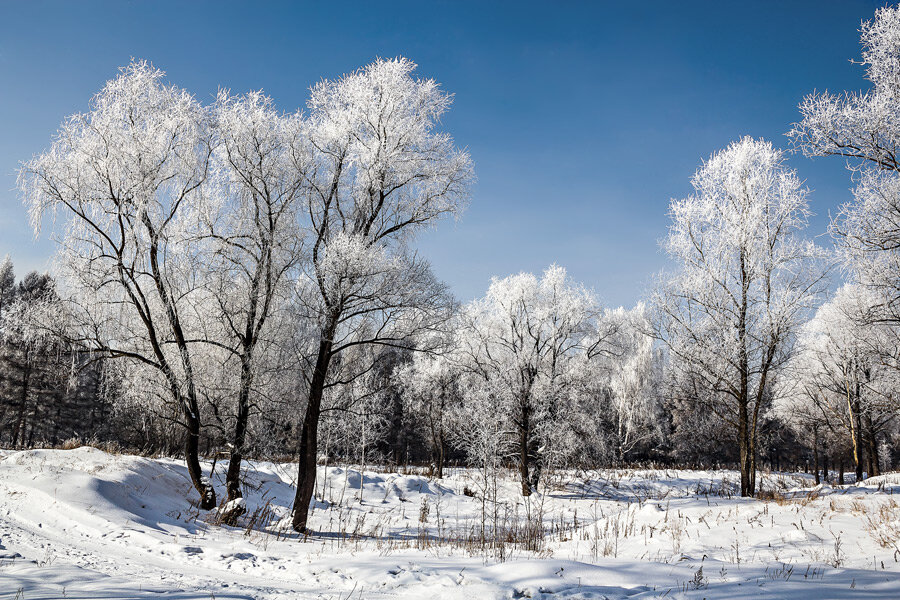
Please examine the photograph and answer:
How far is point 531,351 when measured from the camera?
23.3 m

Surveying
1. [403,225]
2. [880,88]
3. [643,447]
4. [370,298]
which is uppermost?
[880,88]

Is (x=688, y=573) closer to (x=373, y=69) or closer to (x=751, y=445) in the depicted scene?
(x=751, y=445)

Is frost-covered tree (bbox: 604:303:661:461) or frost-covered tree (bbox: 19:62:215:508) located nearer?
frost-covered tree (bbox: 19:62:215:508)

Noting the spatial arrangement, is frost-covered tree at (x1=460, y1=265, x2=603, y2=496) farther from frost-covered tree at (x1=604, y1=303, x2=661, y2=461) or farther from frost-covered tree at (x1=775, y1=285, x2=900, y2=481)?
frost-covered tree at (x1=604, y1=303, x2=661, y2=461)

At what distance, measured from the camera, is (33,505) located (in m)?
8.14

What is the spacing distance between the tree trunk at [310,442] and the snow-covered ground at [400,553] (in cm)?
79

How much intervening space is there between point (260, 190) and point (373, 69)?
3.95 metres

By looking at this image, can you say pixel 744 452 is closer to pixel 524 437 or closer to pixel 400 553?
pixel 524 437

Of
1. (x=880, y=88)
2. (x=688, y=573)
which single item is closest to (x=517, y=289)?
(x=880, y=88)

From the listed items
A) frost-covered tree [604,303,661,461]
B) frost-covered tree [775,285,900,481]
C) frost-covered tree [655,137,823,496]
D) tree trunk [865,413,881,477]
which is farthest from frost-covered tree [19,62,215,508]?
frost-covered tree [604,303,661,461]

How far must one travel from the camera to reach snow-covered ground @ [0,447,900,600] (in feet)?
15.6

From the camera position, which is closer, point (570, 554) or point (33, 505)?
point (570, 554)

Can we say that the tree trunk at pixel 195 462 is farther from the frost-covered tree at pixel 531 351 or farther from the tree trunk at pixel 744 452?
the tree trunk at pixel 744 452

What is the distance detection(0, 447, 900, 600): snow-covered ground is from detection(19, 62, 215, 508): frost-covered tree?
2682 millimetres
